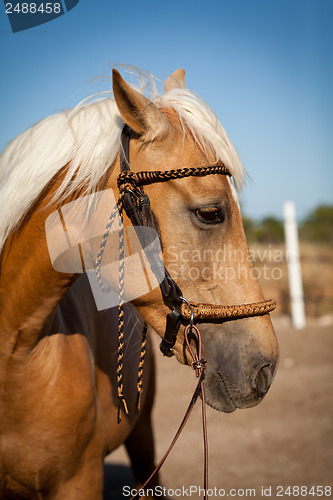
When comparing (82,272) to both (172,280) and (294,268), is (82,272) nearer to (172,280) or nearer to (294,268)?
(172,280)

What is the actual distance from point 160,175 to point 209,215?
0.86 ft

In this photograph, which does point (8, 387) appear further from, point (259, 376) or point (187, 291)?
point (259, 376)

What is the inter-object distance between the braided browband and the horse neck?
15.0 inches

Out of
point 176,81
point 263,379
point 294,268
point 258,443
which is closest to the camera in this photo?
point 263,379

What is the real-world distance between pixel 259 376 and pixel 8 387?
116 cm

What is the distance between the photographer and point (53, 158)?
1.95 m

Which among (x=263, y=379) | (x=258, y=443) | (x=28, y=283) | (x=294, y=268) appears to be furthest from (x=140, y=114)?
(x=294, y=268)

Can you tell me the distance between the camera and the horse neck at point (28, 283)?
1950 millimetres

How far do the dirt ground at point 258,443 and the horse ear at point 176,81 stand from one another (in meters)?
2.04

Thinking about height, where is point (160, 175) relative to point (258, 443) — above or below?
above

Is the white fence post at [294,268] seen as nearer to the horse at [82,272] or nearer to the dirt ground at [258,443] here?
the dirt ground at [258,443]

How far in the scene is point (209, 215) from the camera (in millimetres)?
1775

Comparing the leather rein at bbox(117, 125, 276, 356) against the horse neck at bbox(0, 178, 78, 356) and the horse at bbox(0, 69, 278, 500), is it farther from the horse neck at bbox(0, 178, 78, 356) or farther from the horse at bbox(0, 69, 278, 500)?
the horse neck at bbox(0, 178, 78, 356)

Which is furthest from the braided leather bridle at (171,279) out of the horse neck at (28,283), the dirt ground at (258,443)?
the dirt ground at (258,443)
